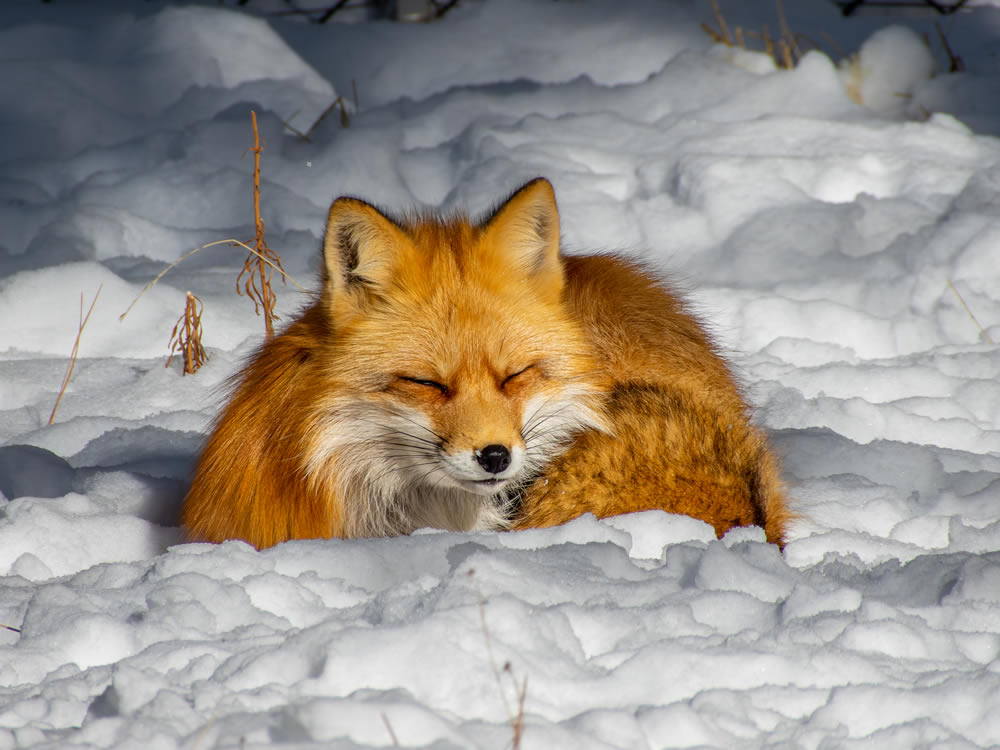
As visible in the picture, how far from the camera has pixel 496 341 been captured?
101 inches

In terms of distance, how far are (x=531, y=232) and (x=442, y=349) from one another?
0.41 metres

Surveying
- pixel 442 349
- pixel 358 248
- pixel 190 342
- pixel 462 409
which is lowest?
pixel 190 342

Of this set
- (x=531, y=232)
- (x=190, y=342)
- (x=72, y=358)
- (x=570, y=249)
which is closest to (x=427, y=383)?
(x=531, y=232)

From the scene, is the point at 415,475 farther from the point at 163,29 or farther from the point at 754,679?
the point at 163,29

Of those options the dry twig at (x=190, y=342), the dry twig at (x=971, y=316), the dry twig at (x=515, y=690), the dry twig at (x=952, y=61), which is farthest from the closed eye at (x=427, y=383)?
the dry twig at (x=952, y=61)

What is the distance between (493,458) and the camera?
2.37 m

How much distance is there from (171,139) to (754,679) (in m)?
4.55

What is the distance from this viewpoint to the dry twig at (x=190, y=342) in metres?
3.75

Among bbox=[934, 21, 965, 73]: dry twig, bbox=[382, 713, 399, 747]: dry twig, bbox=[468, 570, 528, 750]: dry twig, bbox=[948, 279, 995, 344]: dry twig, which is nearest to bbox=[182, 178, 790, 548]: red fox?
bbox=[468, 570, 528, 750]: dry twig

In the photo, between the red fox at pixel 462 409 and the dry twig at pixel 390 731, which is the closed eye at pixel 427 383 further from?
the dry twig at pixel 390 731

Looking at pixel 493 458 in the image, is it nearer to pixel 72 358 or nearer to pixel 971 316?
pixel 72 358

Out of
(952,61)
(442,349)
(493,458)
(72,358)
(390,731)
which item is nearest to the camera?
(390,731)

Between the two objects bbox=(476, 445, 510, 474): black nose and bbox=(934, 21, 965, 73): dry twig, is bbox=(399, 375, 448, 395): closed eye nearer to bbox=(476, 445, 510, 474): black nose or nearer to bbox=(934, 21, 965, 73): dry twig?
bbox=(476, 445, 510, 474): black nose

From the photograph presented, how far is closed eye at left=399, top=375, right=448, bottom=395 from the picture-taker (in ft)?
8.27
